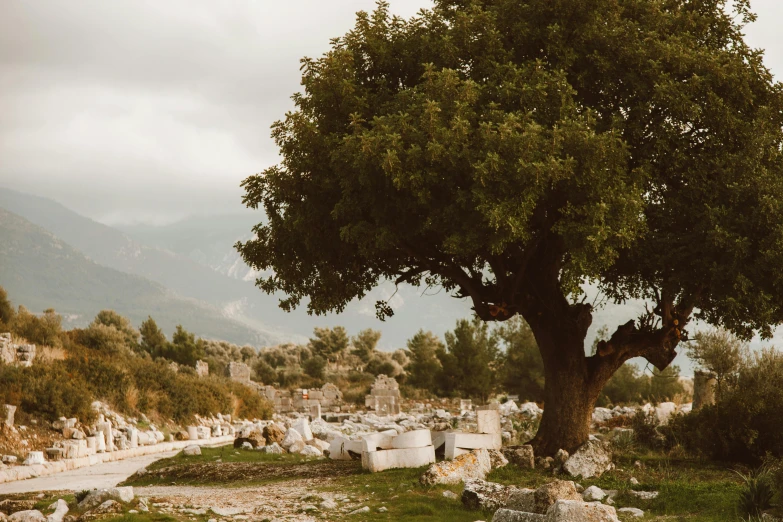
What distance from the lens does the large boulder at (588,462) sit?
579 inches

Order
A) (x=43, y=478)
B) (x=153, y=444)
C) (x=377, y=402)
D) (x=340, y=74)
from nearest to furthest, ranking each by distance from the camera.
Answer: (x=340, y=74) → (x=43, y=478) → (x=153, y=444) → (x=377, y=402)

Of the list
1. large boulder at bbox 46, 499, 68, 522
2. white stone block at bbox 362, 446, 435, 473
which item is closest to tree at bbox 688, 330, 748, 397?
white stone block at bbox 362, 446, 435, 473

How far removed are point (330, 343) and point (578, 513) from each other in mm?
59780

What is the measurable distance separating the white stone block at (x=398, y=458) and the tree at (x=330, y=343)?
165ft

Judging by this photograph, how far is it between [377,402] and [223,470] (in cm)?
2477

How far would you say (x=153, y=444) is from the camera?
85.7 feet

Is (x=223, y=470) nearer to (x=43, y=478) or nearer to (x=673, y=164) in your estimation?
(x=43, y=478)

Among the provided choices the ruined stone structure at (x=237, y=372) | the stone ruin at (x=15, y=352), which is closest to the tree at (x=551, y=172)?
the stone ruin at (x=15, y=352)

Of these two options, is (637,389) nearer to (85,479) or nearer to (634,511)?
(85,479)

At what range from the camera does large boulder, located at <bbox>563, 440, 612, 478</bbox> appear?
14.7 metres

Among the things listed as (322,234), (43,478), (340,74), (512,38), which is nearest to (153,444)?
(43,478)

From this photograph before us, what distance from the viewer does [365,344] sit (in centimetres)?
6669

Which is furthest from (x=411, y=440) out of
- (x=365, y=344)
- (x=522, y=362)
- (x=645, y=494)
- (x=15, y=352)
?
(x=365, y=344)

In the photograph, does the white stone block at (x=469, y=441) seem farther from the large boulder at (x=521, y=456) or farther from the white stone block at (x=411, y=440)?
the large boulder at (x=521, y=456)
